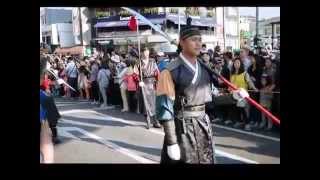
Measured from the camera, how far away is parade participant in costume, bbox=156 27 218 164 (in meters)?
3.35

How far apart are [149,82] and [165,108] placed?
382 mm

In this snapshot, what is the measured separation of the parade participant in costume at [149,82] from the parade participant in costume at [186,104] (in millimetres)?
191

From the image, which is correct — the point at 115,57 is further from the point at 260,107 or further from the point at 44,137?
the point at 260,107

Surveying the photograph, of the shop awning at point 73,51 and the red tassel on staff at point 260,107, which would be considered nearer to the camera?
the red tassel on staff at point 260,107

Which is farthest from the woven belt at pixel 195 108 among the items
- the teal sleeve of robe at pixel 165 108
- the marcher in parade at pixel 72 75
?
the marcher in parade at pixel 72 75

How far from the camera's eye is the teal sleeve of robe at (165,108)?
3326 millimetres

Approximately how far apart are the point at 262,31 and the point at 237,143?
0.90 m

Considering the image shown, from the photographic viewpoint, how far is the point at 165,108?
3.33 meters

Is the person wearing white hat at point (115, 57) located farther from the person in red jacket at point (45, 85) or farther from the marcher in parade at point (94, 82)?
the person in red jacket at point (45, 85)
